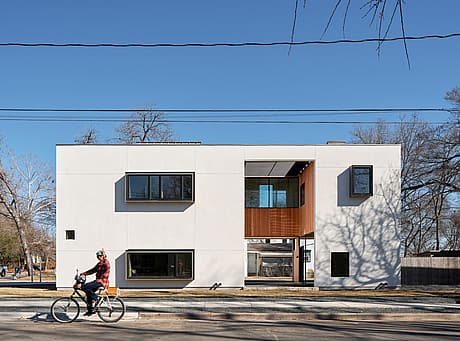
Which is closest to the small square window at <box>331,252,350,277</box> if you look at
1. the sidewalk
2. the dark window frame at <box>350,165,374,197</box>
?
the dark window frame at <box>350,165,374,197</box>

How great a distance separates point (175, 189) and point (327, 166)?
281 inches

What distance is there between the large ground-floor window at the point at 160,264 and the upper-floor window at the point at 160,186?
249cm

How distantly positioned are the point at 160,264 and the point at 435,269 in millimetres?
18916

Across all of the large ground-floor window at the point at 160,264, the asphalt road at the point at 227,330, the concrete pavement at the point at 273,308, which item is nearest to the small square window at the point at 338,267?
the concrete pavement at the point at 273,308

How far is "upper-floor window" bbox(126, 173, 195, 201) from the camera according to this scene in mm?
28011

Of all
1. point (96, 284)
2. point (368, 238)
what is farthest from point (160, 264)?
point (96, 284)

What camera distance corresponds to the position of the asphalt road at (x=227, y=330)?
13094mm

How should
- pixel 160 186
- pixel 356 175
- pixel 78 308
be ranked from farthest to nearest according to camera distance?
1. pixel 356 175
2. pixel 160 186
3. pixel 78 308

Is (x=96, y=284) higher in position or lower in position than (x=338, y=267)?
higher

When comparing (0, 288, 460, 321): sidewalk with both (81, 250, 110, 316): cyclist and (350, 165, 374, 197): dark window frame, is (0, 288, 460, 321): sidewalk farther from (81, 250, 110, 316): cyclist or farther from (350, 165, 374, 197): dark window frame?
(350, 165, 374, 197): dark window frame

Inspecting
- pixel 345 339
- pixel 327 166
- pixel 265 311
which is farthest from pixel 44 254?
pixel 345 339

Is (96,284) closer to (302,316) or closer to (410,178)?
(302,316)

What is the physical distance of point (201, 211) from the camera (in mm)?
28266

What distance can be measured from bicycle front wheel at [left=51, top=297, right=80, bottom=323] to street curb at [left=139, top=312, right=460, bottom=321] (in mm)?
1943
